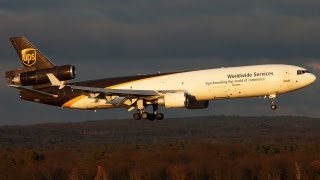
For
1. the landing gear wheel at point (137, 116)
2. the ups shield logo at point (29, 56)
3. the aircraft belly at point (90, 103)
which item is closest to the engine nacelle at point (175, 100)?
the landing gear wheel at point (137, 116)

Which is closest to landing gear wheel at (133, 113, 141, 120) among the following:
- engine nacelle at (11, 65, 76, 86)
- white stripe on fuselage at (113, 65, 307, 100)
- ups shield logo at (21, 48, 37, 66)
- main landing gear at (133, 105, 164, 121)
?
main landing gear at (133, 105, 164, 121)

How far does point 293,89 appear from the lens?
3580 inches

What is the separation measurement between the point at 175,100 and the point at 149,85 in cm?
454

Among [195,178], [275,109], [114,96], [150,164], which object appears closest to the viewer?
[275,109]

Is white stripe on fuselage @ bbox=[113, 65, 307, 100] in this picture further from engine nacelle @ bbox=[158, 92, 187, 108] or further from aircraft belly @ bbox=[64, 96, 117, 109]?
aircraft belly @ bbox=[64, 96, 117, 109]

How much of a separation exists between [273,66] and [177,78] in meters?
10.00

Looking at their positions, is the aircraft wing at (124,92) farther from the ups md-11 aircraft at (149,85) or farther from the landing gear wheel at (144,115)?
the landing gear wheel at (144,115)

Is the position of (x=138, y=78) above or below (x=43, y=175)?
above

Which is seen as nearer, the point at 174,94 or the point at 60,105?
the point at 174,94

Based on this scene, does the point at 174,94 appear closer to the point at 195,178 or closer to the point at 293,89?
Result: the point at 293,89

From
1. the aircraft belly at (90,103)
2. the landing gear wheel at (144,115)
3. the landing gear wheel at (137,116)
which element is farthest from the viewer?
the aircraft belly at (90,103)

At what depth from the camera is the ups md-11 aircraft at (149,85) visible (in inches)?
3568

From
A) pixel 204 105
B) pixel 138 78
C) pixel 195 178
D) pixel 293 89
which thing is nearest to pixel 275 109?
pixel 293 89

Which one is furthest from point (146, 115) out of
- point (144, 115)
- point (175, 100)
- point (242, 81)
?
point (242, 81)
